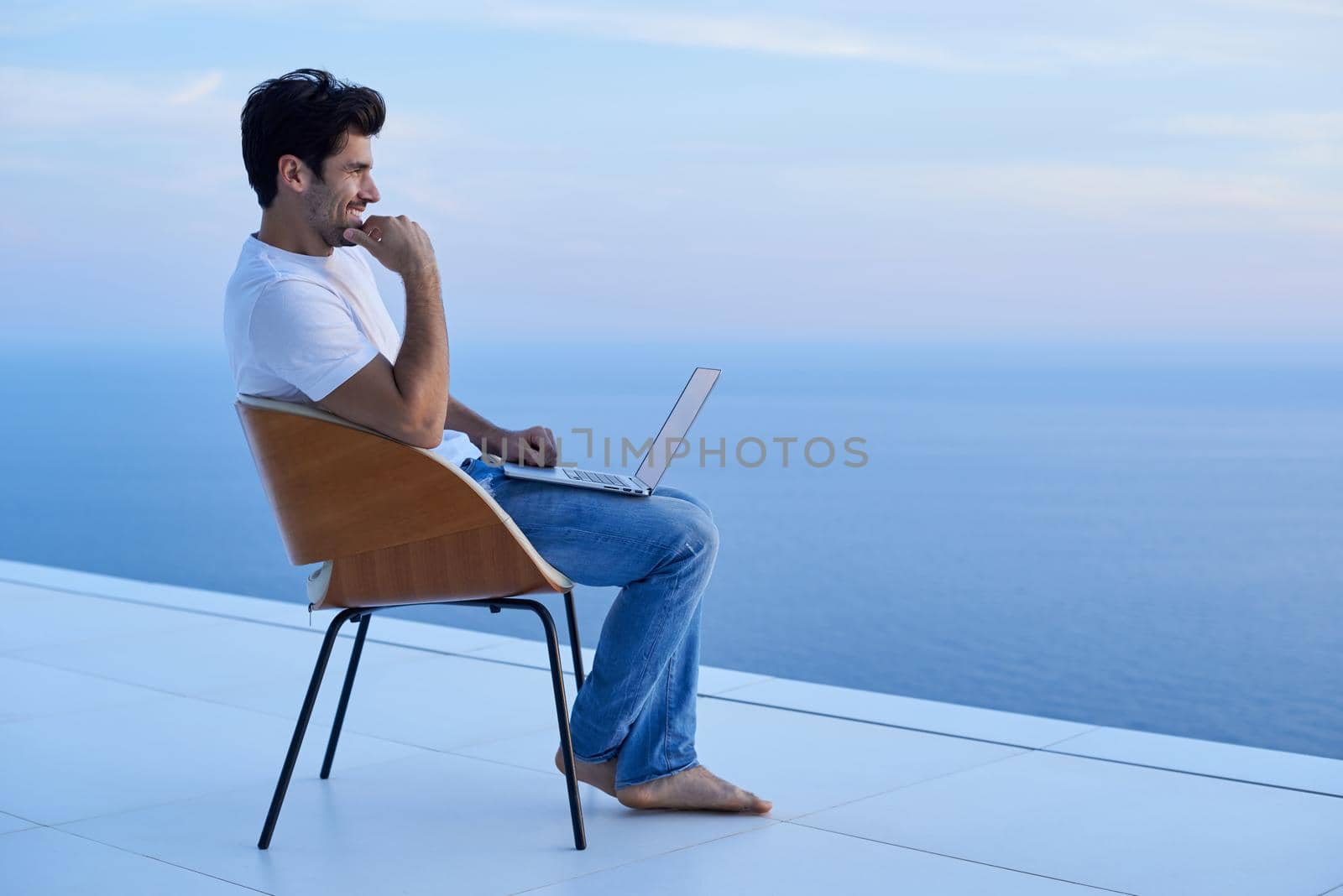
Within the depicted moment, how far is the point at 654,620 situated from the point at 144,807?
85 centimetres

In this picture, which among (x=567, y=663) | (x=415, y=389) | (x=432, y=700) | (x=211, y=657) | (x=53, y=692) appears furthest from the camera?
(x=211, y=657)

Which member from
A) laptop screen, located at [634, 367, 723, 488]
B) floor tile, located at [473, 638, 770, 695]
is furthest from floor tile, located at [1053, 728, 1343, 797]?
laptop screen, located at [634, 367, 723, 488]

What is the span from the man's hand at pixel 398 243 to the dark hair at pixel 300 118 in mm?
117

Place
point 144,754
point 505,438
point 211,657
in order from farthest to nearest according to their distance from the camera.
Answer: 1. point 211,657
2. point 144,754
3. point 505,438

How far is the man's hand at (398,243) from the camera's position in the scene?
1737 millimetres

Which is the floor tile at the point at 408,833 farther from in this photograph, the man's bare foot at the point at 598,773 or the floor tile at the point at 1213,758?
the floor tile at the point at 1213,758

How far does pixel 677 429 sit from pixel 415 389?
46 cm

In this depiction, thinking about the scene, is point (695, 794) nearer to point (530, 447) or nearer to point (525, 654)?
point (530, 447)

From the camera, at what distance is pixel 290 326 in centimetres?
168

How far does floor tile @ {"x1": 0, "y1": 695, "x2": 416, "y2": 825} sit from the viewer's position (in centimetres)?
210

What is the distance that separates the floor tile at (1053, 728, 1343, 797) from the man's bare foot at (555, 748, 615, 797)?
80 centimetres

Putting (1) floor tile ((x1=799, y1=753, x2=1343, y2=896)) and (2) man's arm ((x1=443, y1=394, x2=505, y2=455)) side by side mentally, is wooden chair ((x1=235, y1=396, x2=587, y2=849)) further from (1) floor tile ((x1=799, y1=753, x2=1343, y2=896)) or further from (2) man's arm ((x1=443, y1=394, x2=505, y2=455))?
(1) floor tile ((x1=799, y1=753, x2=1343, y2=896))

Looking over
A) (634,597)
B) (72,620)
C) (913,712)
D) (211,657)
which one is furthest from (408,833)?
(72,620)

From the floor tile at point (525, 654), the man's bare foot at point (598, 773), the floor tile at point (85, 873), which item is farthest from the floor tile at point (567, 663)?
the floor tile at point (85, 873)
